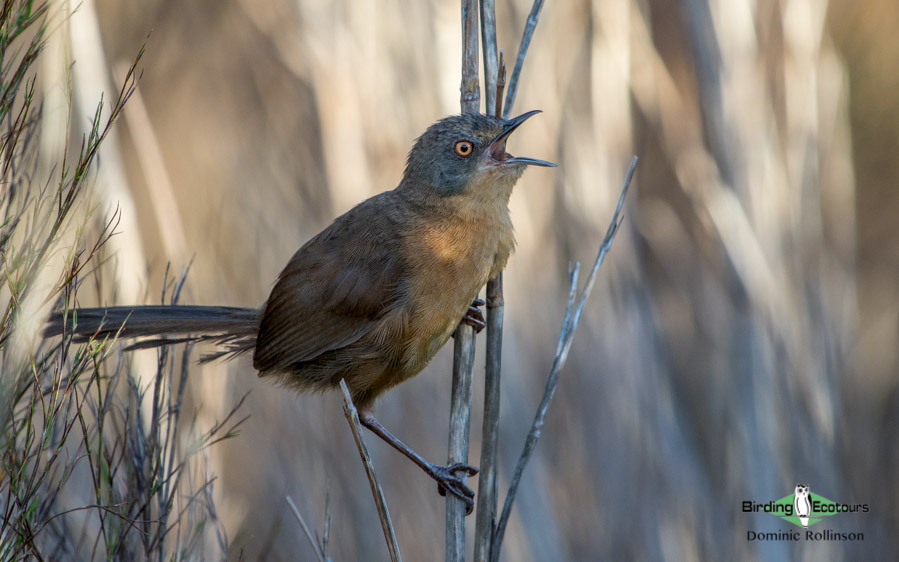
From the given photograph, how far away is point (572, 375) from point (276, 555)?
1873 millimetres

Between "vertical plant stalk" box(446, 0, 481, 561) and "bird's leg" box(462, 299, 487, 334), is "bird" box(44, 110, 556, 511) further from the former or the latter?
"vertical plant stalk" box(446, 0, 481, 561)

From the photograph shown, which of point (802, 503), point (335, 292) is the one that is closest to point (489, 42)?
point (335, 292)

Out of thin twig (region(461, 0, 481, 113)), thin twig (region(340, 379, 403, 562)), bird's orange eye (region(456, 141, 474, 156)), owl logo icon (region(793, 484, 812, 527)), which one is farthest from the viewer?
owl logo icon (region(793, 484, 812, 527))

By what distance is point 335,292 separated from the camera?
302 centimetres

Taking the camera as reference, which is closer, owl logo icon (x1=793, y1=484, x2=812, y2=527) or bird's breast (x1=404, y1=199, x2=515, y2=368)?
bird's breast (x1=404, y1=199, x2=515, y2=368)

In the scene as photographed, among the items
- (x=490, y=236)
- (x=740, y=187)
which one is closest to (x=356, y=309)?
(x=490, y=236)

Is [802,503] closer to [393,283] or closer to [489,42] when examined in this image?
[393,283]

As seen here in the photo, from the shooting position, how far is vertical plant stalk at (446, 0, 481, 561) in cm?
244

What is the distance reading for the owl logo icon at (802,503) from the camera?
3758 mm

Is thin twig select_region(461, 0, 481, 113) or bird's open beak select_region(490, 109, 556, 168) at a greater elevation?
thin twig select_region(461, 0, 481, 113)

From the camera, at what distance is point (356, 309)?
299 cm

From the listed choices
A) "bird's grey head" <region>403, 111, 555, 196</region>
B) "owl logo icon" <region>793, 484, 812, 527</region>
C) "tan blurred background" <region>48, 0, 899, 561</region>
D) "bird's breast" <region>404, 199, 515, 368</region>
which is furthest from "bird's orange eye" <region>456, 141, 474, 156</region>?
"owl logo icon" <region>793, 484, 812, 527</region>

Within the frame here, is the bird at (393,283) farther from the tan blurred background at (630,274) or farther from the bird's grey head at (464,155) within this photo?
the tan blurred background at (630,274)

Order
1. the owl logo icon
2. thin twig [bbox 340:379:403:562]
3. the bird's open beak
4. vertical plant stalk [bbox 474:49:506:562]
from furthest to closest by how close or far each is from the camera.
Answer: the owl logo icon < the bird's open beak < vertical plant stalk [bbox 474:49:506:562] < thin twig [bbox 340:379:403:562]
